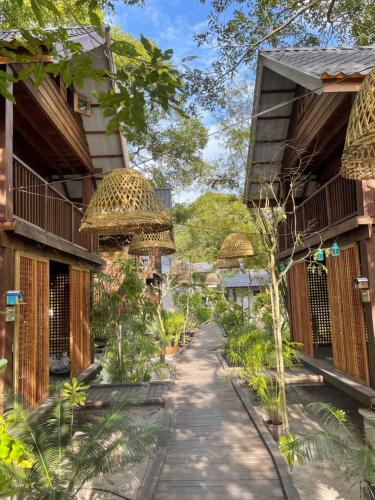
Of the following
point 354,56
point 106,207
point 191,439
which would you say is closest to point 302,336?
point 191,439

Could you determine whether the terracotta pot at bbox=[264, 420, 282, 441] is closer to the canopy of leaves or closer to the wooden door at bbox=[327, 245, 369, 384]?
the wooden door at bbox=[327, 245, 369, 384]

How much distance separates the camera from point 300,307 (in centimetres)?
997

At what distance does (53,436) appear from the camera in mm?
4156

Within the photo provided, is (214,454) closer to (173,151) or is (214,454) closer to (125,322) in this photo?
(125,322)

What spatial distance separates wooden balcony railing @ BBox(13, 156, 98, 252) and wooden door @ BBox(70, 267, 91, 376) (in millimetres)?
832

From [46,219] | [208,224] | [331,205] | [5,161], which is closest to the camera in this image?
[5,161]

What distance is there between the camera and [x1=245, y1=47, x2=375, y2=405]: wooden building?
5941 millimetres

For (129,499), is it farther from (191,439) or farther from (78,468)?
(191,439)

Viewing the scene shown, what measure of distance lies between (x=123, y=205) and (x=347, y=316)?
179 inches

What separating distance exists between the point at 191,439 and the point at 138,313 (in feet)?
11.5

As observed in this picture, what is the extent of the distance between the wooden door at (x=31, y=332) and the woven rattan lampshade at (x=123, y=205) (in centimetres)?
148

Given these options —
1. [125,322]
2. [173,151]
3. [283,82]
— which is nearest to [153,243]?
[125,322]

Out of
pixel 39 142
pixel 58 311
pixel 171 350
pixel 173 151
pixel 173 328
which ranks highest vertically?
pixel 173 151

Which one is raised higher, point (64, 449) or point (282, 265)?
point (282, 265)
